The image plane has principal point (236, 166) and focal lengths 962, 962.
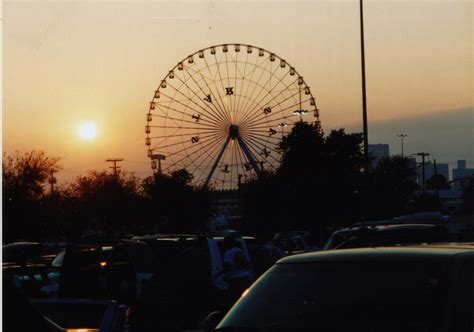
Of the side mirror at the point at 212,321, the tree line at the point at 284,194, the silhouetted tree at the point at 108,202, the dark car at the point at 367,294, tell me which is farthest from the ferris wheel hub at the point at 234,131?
the dark car at the point at 367,294

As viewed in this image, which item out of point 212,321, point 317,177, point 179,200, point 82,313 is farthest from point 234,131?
point 212,321

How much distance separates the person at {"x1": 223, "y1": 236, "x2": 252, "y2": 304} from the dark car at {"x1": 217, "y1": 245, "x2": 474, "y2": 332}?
8.37 m

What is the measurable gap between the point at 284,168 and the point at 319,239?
41.4ft

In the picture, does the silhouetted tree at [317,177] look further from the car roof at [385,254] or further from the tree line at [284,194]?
the car roof at [385,254]

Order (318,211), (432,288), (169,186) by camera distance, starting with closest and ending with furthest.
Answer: (432,288) → (318,211) → (169,186)

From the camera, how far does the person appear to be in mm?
14430

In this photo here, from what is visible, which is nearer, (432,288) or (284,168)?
(432,288)

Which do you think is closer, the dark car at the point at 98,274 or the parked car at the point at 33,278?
the dark car at the point at 98,274

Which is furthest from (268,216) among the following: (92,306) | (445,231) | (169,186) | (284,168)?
(92,306)

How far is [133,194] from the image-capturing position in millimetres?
80875

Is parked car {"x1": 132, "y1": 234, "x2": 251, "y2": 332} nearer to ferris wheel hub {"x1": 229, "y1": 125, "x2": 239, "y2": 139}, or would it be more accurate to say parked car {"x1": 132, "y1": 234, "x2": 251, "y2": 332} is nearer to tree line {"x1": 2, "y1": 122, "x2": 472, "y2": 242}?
tree line {"x1": 2, "y1": 122, "x2": 472, "y2": 242}

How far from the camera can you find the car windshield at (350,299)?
17.5 ft

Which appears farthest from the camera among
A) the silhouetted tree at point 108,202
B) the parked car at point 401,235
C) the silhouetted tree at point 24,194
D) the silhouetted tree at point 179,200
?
the silhouetted tree at point 108,202

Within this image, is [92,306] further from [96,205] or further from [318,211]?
[96,205]
